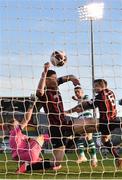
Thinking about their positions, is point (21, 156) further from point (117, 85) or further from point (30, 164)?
point (117, 85)

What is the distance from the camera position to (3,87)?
8195mm

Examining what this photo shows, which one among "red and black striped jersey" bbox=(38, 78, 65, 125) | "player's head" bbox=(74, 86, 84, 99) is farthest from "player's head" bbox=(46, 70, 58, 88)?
"player's head" bbox=(74, 86, 84, 99)

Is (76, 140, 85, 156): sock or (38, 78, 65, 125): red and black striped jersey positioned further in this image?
(76, 140, 85, 156): sock

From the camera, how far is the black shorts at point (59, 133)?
7883 millimetres

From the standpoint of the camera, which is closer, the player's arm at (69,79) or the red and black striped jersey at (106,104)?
the player's arm at (69,79)

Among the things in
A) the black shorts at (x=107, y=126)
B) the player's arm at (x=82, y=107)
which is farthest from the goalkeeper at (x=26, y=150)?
the black shorts at (x=107, y=126)

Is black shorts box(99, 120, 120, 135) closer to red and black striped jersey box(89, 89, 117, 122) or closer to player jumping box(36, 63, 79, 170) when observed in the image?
red and black striped jersey box(89, 89, 117, 122)

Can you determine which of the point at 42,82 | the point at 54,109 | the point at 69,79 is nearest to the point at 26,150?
the point at 54,109

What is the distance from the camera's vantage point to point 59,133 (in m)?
7.89

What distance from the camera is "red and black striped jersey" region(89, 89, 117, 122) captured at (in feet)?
27.0

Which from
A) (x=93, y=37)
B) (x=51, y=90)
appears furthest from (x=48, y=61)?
(x=93, y=37)

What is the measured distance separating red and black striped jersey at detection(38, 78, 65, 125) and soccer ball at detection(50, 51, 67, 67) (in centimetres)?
47

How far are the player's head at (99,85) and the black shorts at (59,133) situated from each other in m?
0.74

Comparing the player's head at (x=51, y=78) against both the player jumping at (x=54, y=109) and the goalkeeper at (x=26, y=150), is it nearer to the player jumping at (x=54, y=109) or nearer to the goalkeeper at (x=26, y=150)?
the player jumping at (x=54, y=109)
